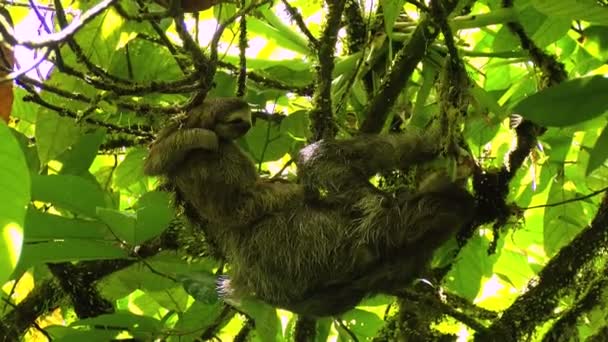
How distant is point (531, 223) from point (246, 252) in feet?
3.92

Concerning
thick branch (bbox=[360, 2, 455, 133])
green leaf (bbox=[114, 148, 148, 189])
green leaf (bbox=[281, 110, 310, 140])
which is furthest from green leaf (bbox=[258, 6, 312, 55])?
green leaf (bbox=[114, 148, 148, 189])

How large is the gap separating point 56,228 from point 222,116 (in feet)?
1.73

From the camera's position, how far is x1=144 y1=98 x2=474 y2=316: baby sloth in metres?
1.86

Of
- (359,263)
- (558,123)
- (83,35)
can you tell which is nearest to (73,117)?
(83,35)

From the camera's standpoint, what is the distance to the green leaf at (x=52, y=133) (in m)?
1.96

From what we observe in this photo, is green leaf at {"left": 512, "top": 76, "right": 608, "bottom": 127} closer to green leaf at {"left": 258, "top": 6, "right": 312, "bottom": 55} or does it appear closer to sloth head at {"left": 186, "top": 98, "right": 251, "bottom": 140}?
sloth head at {"left": 186, "top": 98, "right": 251, "bottom": 140}

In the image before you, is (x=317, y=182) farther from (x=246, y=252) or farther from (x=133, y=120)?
(x=133, y=120)

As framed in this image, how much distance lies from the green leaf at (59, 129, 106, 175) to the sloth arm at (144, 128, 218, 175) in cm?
23

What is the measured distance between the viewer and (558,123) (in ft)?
4.52

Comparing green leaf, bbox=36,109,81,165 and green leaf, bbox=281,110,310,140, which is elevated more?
green leaf, bbox=281,110,310,140

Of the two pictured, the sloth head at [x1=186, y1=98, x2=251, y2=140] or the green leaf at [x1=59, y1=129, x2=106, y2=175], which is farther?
the green leaf at [x1=59, y1=129, x2=106, y2=175]

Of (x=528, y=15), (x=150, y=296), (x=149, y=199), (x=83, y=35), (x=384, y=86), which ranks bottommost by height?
(x=150, y=296)

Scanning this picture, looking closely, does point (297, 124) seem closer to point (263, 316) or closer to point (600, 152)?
point (263, 316)

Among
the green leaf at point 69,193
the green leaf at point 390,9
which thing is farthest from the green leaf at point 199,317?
the green leaf at point 390,9
